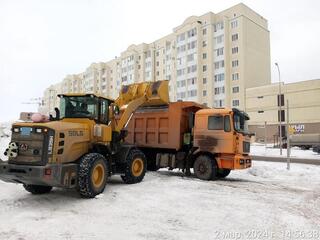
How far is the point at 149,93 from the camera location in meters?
14.5

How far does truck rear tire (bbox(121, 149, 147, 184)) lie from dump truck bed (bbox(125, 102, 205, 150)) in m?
2.42

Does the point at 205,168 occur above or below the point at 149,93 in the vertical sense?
below

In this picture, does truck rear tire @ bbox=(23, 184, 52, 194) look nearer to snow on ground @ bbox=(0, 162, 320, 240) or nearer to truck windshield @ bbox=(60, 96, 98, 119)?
snow on ground @ bbox=(0, 162, 320, 240)

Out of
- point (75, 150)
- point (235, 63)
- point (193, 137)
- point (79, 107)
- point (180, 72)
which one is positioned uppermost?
point (180, 72)

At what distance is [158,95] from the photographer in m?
14.4

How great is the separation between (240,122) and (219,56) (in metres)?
57.3

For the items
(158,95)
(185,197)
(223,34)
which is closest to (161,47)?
(223,34)

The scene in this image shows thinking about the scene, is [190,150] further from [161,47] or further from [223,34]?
[161,47]

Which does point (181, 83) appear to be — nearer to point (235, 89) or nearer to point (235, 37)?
point (235, 89)

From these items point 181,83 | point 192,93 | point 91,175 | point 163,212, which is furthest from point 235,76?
point 163,212

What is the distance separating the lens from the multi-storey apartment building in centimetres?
6669

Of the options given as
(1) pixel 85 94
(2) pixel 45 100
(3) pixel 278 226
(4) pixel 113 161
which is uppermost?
(2) pixel 45 100

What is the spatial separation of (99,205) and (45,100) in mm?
156571

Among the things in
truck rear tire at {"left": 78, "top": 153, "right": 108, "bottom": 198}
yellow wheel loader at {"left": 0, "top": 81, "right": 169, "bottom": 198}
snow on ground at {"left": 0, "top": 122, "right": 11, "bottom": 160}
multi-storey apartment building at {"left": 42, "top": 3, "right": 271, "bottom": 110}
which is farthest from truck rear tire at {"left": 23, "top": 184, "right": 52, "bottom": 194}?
multi-storey apartment building at {"left": 42, "top": 3, "right": 271, "bottom": 110}
